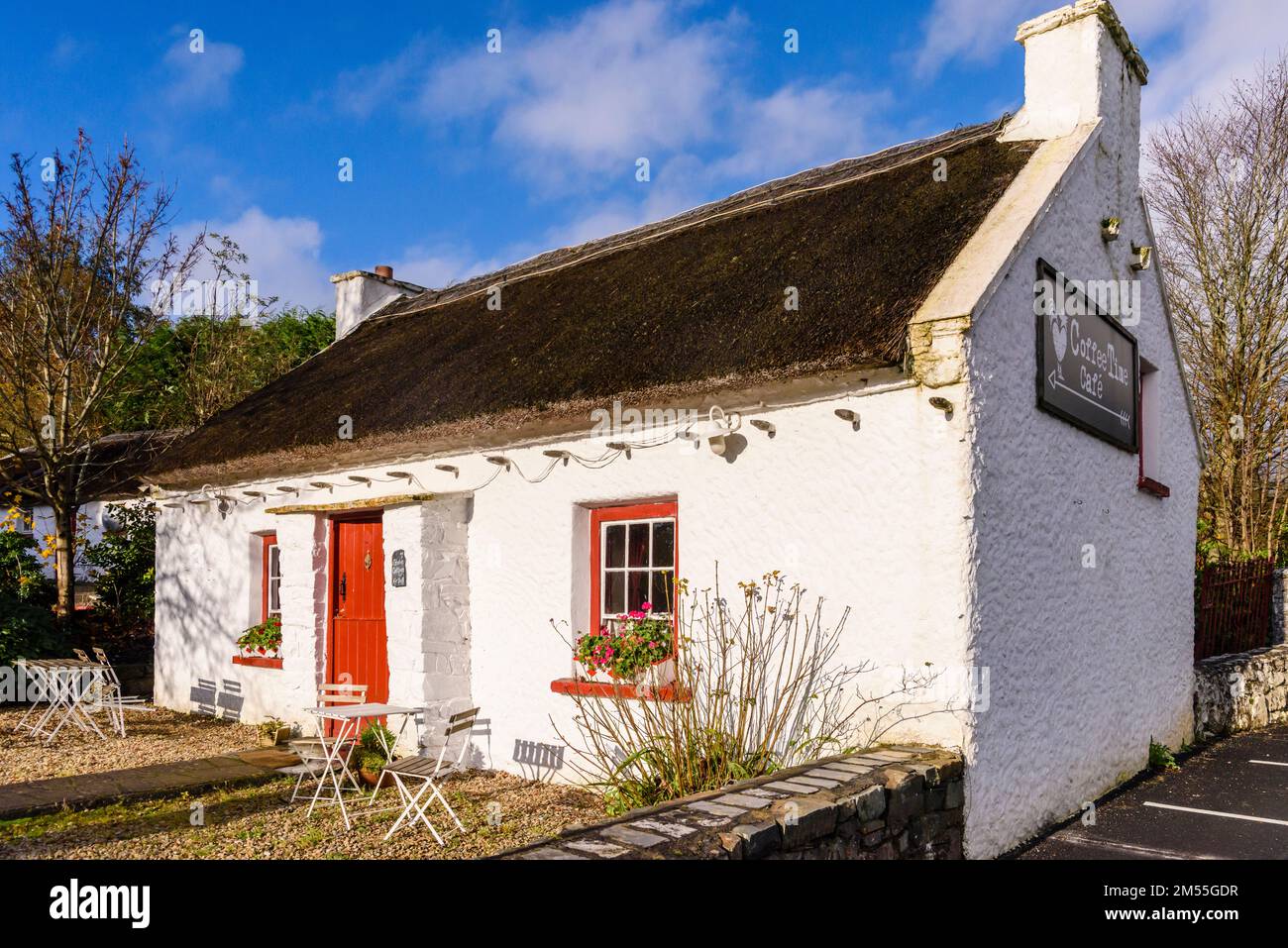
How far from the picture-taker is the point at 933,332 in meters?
5.05

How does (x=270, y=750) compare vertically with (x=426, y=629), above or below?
below

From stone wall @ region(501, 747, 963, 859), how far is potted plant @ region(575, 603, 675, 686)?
1468mm

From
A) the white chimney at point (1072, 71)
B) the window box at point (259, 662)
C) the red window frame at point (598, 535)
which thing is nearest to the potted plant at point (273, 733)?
the window box at point (259, 662)

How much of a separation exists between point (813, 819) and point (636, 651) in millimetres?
2439

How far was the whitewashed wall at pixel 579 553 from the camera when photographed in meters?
5.16

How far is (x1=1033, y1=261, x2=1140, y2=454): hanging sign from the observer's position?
19.8 feet

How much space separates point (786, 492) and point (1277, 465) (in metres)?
14.5

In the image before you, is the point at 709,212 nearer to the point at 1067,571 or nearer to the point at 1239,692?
the point at 1067,571

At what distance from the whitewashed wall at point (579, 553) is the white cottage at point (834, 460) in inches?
0.8

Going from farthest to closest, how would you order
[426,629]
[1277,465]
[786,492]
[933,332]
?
[1277,465]
[426,629]
[786,492]
[933,332]
